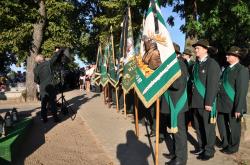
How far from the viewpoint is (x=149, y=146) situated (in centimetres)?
852

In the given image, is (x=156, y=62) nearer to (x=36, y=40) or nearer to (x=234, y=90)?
(x=234, y=90)

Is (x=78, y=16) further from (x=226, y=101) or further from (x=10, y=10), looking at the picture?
(x=226, y=101)

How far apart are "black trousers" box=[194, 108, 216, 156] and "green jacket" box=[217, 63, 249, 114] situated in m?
0.55

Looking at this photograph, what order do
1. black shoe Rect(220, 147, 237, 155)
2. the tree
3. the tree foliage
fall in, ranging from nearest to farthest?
black shoe Rect(220, 147, 237, 155), the tree foliage, the tree

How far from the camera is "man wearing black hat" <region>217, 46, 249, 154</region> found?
7.69 m

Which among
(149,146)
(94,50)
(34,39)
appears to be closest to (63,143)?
(149,146)

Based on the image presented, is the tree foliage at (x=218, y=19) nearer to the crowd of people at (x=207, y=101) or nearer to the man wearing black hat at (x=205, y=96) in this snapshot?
the crowd of people at (x=207, y=101)

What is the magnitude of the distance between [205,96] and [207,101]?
122mm

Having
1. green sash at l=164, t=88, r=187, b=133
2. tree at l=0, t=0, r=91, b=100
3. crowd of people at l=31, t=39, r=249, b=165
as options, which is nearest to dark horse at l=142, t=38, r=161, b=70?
crowd of people at l=31, t=39, r=249, b=165

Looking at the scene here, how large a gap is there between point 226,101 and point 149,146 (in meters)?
1.80

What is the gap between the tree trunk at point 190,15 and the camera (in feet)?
60.3

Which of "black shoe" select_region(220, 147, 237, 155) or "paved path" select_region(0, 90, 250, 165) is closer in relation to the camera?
"paved path" select_region(0, 90, 250, 165)

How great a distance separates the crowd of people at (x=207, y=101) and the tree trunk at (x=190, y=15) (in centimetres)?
1003

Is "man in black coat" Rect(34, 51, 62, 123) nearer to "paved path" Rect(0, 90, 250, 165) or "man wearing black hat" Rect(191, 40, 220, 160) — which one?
"paved path" Rect(0, 90, 250, 165)
